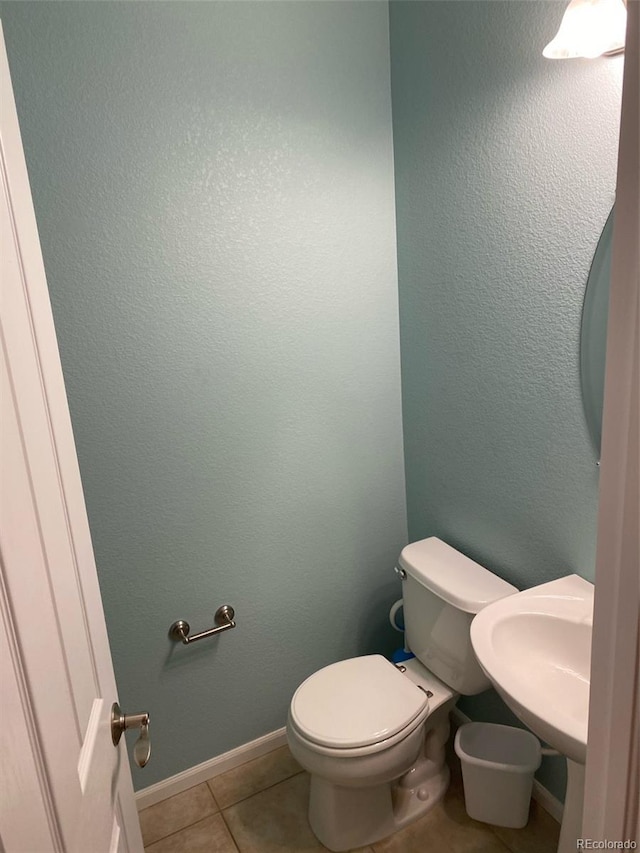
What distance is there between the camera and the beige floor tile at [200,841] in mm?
1740

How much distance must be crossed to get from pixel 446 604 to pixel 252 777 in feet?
3.11

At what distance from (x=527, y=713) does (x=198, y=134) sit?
161cm

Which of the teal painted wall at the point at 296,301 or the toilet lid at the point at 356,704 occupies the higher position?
the teal painted wall at the point at 296,301

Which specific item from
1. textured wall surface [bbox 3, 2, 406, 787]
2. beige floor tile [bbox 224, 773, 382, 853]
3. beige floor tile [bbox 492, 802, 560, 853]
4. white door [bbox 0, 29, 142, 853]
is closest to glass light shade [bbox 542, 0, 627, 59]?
textured wall surface [bbox 3, 2, 406, 787]

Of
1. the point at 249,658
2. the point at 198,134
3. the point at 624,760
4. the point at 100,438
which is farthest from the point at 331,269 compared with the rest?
the point at 624,760

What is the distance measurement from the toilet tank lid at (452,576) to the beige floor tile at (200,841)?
3.20 feet

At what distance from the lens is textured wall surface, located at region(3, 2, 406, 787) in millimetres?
1505

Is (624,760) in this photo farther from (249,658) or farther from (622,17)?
(249,658)

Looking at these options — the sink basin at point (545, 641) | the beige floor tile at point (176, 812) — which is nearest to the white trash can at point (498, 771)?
the sink basin at point (545, 641)

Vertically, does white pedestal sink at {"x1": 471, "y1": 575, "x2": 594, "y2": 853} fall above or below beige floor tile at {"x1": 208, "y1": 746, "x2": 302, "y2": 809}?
above

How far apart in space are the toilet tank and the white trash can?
0.19 metres

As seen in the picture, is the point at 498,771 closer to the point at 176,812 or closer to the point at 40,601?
the point at 176,812

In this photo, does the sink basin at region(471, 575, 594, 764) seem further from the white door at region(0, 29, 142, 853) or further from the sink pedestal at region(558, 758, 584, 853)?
the white door at region(0, 29, 142, 853)

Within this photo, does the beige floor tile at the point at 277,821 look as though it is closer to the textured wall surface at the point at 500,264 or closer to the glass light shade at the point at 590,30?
the textured wall surface at the point at 500,264
